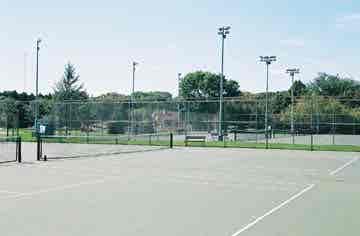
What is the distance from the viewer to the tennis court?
8.64 meters

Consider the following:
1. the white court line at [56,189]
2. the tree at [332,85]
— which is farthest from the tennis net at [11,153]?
the tree at [332,85]

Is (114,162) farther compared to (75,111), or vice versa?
(75,111)

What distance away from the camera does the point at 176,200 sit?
Result: 1177 centimetres

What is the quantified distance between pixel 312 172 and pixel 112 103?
99.1 feet

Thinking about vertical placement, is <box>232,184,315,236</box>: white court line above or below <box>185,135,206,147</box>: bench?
below

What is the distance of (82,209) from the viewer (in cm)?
1030

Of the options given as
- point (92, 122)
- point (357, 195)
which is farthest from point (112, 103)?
point (357, 195)

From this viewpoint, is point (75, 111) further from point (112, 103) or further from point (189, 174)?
point (189, 174)

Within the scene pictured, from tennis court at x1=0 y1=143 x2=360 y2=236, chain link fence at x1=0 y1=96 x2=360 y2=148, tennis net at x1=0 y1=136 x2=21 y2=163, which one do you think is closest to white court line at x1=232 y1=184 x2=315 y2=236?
tennis court at x1=0 y1=143 x2=360 y2=236

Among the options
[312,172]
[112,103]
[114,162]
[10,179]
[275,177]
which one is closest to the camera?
[10,179]

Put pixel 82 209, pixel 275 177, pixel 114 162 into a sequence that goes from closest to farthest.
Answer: pixel 82 209 < pixel 275 177 < pixel 114 162

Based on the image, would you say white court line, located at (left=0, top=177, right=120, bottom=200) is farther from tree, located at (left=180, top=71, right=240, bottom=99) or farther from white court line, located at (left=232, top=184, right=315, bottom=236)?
tree, located at (left=180, top=71, right=240, bottom=99)

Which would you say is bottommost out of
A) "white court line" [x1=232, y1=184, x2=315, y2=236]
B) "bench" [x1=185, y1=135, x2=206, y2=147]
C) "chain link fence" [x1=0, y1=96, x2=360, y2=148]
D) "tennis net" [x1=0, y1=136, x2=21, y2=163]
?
"white court line" [x1=232, y1=184, x2=315, y2=236]

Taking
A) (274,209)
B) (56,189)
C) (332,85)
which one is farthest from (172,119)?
(332,85)
